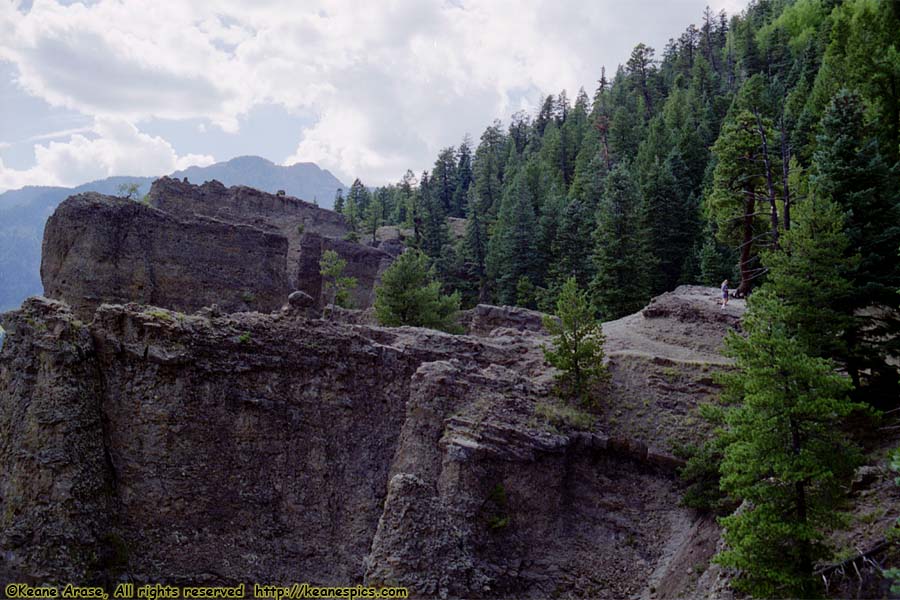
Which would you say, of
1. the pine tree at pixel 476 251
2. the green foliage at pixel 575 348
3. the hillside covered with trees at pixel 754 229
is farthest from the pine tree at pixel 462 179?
the green foliage at pixel 575 348

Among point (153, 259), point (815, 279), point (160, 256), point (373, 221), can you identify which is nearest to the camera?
point (815, 279)

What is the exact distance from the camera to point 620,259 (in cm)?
3969

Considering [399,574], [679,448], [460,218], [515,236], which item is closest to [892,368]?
[679,448]

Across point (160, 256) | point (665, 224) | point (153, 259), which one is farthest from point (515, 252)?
point (153, 259)

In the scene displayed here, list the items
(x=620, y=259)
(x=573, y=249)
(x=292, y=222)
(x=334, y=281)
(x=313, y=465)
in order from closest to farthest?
(x=313, y=465) → (x=620, y=259) → (x=573, y=249) → (x=334, y=281) → (x=292, y=222)

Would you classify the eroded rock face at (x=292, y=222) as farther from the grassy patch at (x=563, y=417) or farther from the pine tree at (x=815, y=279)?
the pine tree at (x=815, y=279)

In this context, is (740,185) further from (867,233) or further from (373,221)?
(373,221)

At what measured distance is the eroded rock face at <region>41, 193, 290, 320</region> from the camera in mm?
33281

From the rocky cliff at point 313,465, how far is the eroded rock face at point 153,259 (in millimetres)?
16130

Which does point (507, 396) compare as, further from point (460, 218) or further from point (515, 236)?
point (460, 218)

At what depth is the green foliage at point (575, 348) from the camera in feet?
70.2

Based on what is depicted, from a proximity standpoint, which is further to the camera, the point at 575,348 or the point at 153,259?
the point at 153,259

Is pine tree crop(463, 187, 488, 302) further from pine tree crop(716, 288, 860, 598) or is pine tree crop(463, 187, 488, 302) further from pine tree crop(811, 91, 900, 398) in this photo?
pine tree crop(716, 288, 860, 598)

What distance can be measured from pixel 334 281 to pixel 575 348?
35.5 m
